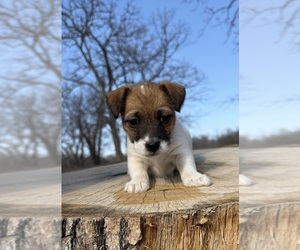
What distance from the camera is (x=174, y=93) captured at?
4.23 ft

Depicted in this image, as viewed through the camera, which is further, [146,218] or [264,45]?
[264,45]

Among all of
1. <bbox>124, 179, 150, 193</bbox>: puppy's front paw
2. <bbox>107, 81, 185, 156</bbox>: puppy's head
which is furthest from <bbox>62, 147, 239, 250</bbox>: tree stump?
<bbox>107, 81, 185, 156</bbox>: puppy's head

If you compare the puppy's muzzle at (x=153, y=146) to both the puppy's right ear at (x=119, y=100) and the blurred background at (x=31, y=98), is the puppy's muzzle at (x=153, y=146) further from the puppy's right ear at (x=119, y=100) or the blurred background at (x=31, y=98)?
the blurred background at (x=31, y=98)

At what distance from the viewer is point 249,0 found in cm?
129

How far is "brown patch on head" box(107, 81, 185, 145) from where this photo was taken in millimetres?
1212

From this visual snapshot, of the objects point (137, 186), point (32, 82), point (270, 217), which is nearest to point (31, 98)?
point (32, 82)

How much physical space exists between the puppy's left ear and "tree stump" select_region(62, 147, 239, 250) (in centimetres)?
28

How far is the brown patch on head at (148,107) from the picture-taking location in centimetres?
121

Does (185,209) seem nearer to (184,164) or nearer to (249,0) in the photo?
(184,164)

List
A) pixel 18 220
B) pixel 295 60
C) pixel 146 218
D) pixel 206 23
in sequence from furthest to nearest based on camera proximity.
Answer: pixel 206 23 → pixel 295 60 → pixel 18 220 → pixel 146 218

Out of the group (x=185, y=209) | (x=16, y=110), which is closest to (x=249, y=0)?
(x=185, y=209)

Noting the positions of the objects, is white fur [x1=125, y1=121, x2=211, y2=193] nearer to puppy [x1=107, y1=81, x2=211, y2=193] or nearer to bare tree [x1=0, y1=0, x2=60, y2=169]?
puppy [x1=107, y1=81, x2=211, y2=193]

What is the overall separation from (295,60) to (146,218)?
71 cm

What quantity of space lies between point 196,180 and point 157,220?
265 mm
